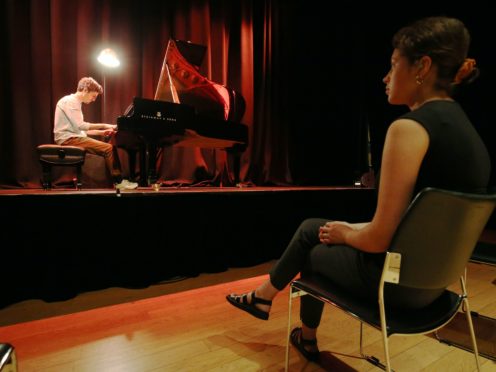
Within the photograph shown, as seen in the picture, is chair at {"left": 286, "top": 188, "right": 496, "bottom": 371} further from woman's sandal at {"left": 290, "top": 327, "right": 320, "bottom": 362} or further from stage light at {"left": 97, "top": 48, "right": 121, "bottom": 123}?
stage light at {"left": 97, "top": 48, "right": 121, "bottom": 123}

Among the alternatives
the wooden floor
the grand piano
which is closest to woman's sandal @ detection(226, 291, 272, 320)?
the wooden floor

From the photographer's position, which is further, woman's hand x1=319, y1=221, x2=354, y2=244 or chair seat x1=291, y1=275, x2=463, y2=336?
woman's hand x1=319, y1=221, x2=354, y2=244

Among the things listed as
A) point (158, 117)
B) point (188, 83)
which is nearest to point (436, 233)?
point (158, 117)

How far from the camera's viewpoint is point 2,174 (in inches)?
137

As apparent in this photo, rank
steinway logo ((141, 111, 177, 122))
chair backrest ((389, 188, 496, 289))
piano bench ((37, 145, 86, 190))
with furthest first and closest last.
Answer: piano bench ((37, 145, 86, 190)) < steinway logo ((141, 111, 177, 122)) < chair backrest ((389, 188, 496, 289))

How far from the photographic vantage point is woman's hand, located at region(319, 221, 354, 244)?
1.02 metres

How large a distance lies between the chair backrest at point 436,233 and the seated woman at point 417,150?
0.07 m

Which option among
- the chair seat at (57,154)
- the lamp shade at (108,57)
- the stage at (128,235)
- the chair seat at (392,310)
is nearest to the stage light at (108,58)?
the lamp shade at (108,57)

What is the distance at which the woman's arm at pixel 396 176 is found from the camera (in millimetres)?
817

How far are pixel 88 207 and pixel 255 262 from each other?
159cm

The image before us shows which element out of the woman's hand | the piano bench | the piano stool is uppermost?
the piano bench

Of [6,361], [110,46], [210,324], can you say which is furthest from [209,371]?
[110,46]

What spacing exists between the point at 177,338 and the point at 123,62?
3.77 m

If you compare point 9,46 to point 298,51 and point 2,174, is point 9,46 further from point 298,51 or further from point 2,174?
point 298,51
